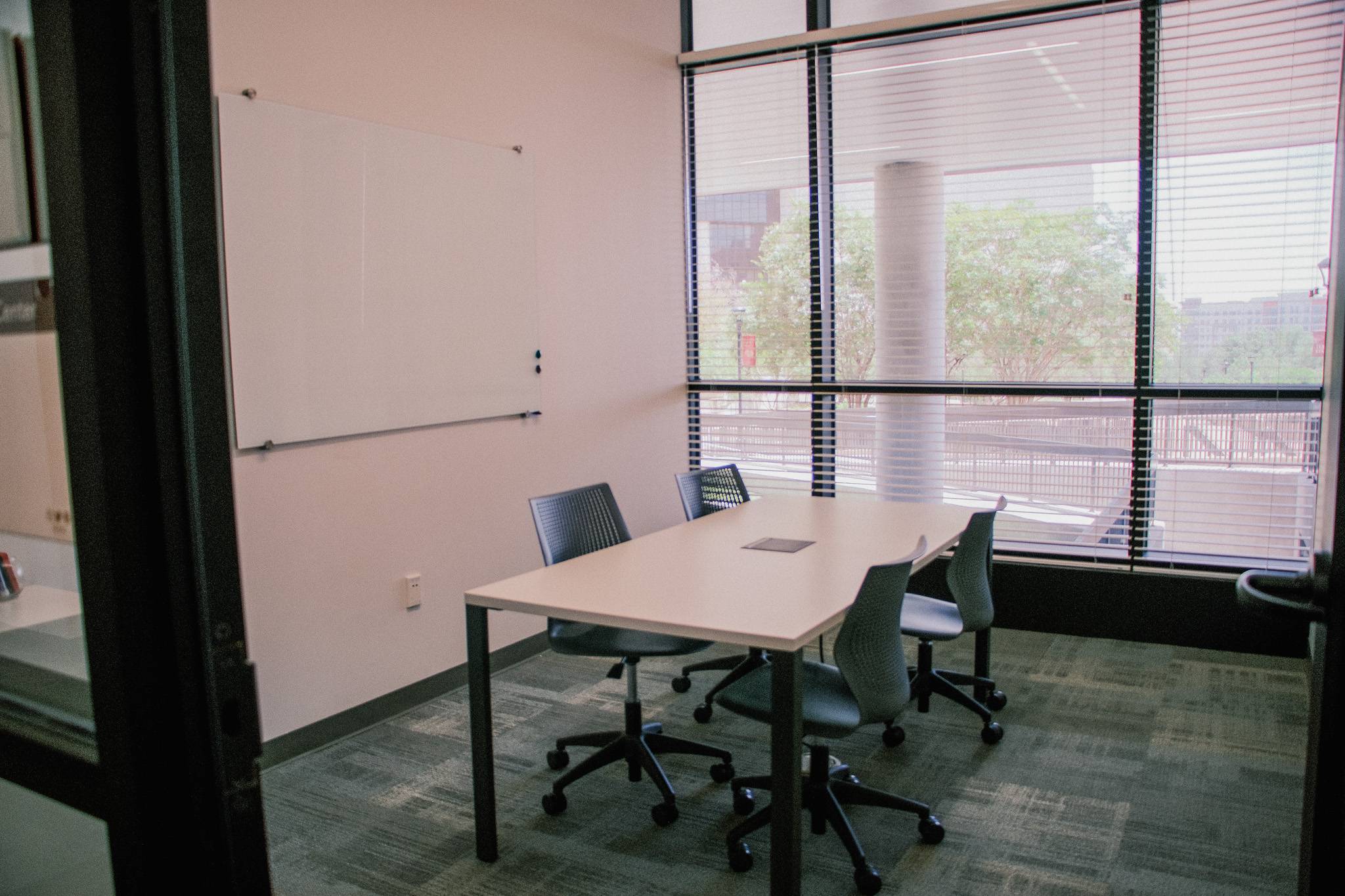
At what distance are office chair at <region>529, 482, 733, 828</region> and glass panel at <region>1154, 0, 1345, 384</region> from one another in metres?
2.88

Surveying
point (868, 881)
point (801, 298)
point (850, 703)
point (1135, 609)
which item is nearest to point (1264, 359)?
point (1135, 609)

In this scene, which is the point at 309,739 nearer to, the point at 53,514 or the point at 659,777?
the point at 659,777

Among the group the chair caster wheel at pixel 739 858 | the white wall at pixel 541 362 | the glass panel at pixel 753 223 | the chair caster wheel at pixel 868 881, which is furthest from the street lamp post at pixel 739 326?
the chair caster wheel at pixel 868 881

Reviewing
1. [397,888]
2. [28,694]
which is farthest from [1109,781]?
[28,694]

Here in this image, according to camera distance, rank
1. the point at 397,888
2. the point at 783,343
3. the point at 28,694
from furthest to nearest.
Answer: the point at 783,343 → the point at 397,888 → the point at 28,694

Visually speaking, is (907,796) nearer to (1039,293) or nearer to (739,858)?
(739,858)

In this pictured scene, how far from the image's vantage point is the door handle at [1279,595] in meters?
1.22

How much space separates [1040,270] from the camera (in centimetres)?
494

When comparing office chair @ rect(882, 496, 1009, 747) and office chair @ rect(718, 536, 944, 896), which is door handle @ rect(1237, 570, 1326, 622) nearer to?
office chair @ rect(718, 536, 944, 896)

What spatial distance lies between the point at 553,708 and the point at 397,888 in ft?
4.54

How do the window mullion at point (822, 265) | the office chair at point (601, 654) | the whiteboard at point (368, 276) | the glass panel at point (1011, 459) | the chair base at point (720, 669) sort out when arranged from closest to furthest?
the office chair at point (601, 654) < the whiteboard at point (368, 276) < the chair base at point (720, 669) < the glass panel at point (1011, 459) < the window mullion at point (822, 265)

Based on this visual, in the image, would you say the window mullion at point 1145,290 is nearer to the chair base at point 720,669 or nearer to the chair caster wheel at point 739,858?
the chair base at point 720,669

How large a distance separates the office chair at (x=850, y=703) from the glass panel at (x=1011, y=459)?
85.5 inches

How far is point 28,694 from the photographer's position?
1.16m
